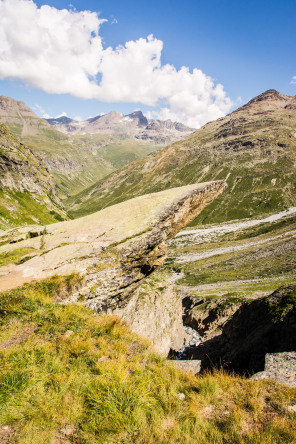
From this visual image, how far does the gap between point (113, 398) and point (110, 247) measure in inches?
414

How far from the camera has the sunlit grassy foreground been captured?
4.24 metres

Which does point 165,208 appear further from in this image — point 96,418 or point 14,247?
point 96,418

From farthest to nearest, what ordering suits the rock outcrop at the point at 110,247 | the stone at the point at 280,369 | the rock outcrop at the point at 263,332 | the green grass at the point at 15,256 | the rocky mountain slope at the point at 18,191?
the rocky mountain slope at the point at 18,191, the rock outcrop at the point at 263,332, the green grass at the point at 15,256, the rock outcrop at the point at 110,247, the stone at the point at 280,369

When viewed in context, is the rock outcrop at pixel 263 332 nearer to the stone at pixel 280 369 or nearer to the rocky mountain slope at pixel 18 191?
the stone at pixel 280 369

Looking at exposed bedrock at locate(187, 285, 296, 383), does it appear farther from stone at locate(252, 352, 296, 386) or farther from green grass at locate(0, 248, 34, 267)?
green grass at locate(0, 248, 34, 267)

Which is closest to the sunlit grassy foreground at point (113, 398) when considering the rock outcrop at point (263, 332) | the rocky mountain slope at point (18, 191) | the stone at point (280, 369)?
the stone at point (280, 369)

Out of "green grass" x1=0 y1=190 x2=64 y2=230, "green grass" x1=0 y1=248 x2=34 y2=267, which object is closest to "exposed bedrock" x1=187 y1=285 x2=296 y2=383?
"green grass" x1=0 y1=248 x2=34 y2=267

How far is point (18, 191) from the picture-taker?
10381 cm

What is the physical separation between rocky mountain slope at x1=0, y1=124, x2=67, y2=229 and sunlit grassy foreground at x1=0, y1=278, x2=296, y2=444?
273 feet

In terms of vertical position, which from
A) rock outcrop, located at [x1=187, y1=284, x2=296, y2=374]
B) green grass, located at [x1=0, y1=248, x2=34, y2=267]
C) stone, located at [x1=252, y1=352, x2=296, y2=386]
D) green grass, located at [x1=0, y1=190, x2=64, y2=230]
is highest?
green grass, located at [x1=0, y1=190, x2=64, y2=230]

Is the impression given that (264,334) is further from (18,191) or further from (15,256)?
(18,191)

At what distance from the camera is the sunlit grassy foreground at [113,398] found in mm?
4238

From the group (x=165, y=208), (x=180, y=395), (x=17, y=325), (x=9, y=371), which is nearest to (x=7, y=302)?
(x=17, y=325)

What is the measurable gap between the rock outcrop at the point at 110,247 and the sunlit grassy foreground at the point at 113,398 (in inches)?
191
